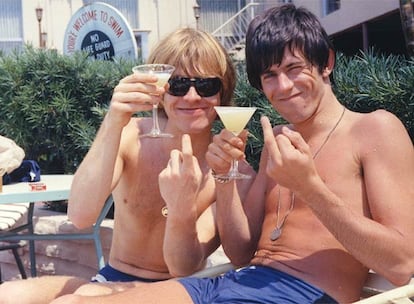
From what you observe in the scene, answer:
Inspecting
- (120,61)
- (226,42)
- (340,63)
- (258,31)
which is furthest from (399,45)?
(258,31)

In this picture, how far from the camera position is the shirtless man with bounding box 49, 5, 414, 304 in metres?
1.77

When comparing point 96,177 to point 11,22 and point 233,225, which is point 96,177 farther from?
point 11,22

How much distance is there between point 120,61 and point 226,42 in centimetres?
1455

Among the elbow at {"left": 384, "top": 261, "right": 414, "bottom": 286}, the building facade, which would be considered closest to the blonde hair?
the elbow at {"left": 384, "top": 261, "right": 414, "bottom": 286}

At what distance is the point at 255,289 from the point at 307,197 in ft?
1.33

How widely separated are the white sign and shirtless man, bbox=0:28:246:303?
4.22m

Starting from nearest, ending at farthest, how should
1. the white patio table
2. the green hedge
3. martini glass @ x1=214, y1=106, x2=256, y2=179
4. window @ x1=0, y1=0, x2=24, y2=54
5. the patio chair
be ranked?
martini glass @ x1=214, y1=106, x2=256, y2=179
the white patio table
the patio chair
the green hedge
window @ x1=0, y1=0, x2=24, y2=54

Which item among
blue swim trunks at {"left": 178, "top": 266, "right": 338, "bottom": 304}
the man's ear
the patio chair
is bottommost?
the patio chair

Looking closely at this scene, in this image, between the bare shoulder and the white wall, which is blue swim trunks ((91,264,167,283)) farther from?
the white wall

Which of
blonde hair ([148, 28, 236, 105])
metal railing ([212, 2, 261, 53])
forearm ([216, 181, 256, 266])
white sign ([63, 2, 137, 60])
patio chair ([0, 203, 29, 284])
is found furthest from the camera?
metal railing ([212, 2, 261, 53])

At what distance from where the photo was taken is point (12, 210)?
423 cm

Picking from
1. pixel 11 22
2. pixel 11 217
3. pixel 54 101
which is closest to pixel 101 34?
pixel 54 101

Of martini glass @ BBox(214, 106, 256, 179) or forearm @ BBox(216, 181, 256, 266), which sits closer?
martini glass @ BBox(214, 106, 256, 179)

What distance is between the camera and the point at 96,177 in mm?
2172
